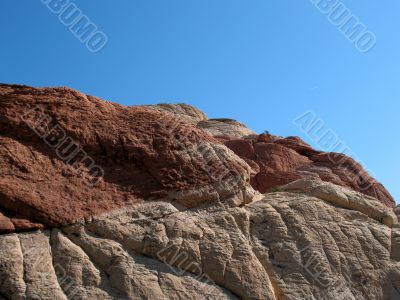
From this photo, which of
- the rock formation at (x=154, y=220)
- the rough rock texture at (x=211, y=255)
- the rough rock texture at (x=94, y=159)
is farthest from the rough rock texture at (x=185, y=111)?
the rough rock texture at (x=211, y=255)

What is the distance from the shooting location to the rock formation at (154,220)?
10320 mm

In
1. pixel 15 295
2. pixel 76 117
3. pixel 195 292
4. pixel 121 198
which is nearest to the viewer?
pixel 15 295

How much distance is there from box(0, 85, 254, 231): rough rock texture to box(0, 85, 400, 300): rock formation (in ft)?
0.09

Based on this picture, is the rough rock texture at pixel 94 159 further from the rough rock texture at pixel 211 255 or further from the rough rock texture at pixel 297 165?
the rough rock texture at pixel 297 165

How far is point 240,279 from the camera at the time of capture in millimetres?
A: 10852

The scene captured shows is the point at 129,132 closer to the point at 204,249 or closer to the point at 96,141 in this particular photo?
the point at 96,141

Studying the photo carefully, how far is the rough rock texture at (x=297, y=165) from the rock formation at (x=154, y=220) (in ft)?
30.1

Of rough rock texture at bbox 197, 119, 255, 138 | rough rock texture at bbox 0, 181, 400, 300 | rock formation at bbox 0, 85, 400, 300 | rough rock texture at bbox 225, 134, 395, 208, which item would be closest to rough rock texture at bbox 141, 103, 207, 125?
rough rock texture at bbox 197, 119, 255, 138

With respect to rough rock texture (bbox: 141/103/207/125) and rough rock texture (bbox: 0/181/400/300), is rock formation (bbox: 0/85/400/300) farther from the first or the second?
rough rock texture (bbox: 141/103/207/125)

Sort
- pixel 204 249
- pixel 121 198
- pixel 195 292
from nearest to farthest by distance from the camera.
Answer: pixel 195 292 → pixel 204 249 → pixel 121 198

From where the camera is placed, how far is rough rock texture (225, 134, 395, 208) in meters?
23.5

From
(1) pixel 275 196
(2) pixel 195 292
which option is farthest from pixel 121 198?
(1) pixel 275 196

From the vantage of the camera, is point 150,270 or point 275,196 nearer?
point 150,270

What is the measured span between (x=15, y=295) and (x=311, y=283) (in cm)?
585
